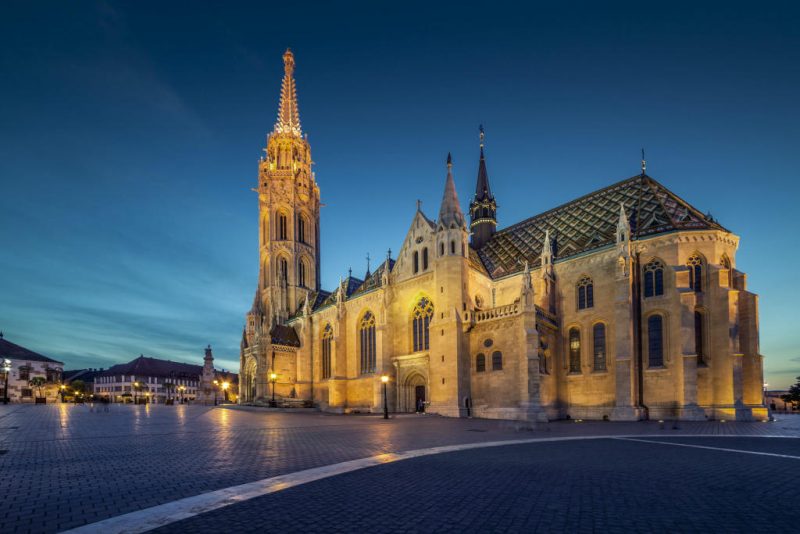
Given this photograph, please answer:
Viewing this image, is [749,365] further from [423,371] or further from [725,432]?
[423,371]

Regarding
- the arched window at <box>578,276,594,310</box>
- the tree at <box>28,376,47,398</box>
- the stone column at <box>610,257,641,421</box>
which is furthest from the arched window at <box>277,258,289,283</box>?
the tree at <box>28,376,47,398</box>

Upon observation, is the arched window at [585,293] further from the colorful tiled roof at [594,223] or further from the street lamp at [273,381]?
the street lamp at [273,381]

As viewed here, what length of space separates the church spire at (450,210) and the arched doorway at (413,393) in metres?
13.3

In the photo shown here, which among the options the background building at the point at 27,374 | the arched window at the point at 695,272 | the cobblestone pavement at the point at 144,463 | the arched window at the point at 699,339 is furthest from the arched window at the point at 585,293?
the background building at the point at 27,374

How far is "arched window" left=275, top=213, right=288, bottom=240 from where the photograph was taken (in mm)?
66125

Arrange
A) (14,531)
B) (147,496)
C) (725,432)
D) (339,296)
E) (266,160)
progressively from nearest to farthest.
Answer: (14,531) < (147,496) < (725,432) < (339,296) < (266,160)

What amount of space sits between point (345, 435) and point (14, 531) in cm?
1322

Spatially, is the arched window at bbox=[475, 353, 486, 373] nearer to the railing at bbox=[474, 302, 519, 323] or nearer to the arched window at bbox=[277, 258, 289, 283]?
the railing at bbox=[474, 302, 519, 323]

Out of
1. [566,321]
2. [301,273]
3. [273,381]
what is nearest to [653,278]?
[566,321]

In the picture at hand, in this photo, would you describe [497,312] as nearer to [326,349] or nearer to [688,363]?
[688,363]

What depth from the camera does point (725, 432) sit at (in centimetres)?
2070

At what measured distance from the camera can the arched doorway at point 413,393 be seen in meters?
38.8

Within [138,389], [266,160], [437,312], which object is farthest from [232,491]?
[138,389]

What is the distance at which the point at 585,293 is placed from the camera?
34.2m
